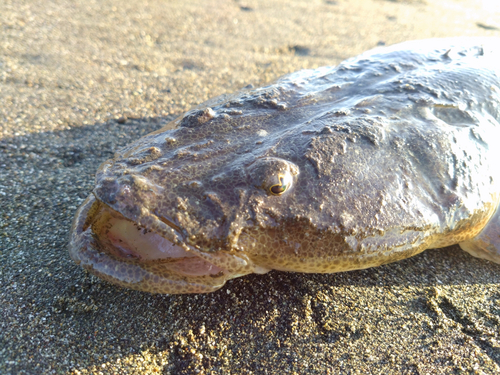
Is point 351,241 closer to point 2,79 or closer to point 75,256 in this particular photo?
point 75,256

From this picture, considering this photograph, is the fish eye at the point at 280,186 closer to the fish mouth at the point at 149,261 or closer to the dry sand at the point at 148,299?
the fish mouth at the point at 149,261

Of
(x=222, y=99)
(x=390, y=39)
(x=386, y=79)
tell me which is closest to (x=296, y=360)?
(x=222, y=99)

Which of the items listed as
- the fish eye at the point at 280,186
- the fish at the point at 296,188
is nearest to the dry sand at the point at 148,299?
the fish at the point at 296,188

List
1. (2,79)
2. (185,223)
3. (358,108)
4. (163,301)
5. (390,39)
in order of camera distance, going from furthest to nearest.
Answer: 1. (390,39)
2. (2,79)
3. (358,108)
4. (163,301)
5. (185,223)

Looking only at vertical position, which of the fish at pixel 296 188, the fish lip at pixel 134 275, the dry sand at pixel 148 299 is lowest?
the dry sand at pixel 148 299

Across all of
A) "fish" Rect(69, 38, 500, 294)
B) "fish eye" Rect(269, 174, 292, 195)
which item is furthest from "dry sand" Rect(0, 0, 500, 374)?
"fish eye" Rect(269, 174, 292, 195)

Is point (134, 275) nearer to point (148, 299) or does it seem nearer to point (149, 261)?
point (149, 261)

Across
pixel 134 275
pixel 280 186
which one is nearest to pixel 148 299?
pixel 134 275

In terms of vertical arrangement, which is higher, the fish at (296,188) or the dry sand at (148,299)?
the fish at (296,188)
